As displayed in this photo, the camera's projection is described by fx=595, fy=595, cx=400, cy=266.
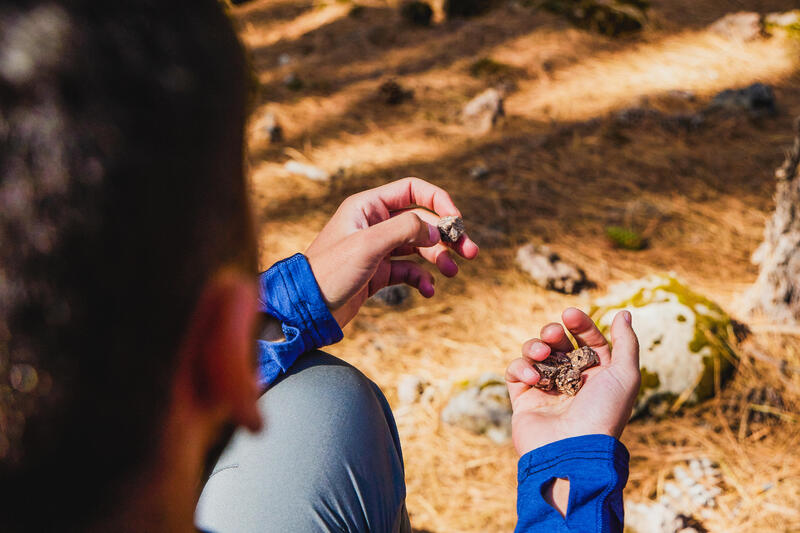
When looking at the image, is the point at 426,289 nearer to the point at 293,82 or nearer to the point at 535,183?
the point at 535,183

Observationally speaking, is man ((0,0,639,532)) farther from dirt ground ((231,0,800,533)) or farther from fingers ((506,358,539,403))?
dirt ground ((231,0,800,533))

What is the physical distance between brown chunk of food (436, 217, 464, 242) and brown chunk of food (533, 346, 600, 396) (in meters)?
0.55

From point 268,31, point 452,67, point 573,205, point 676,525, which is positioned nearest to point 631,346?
point 676,525

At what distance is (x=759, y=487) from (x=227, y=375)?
262cm

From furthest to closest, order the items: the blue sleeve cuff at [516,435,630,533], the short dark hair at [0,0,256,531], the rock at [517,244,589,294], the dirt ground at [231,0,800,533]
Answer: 1. the rock at [517,244,589,294]
2. the dirt ground at [231,0,800,533]
3. the blue sleeve cuff at [516,435,630,533]
4. the short dark hair at [0,0,256,531]

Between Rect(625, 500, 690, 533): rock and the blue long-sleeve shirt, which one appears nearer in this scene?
the blue long-sleeve shirt

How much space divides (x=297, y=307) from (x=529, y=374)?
77 cm

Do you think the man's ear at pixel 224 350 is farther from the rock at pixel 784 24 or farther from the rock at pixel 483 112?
the rock at pixel 784 24

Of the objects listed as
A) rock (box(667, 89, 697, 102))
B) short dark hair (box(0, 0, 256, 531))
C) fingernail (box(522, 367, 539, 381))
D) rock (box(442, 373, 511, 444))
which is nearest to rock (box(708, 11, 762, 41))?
rock (box(667, 89, 697, 102))

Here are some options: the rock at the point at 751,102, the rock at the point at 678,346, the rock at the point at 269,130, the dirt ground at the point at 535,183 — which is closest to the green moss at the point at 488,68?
the dirt ground at the point at 535,183

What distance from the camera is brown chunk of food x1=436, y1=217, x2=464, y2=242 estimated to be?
87.6 inches

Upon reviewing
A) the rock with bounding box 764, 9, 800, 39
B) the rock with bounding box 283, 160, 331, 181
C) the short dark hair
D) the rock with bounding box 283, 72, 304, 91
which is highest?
the short dark hair

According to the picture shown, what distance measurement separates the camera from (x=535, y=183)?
15.6 feet

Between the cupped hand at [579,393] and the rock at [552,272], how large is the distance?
1578 millimetres
